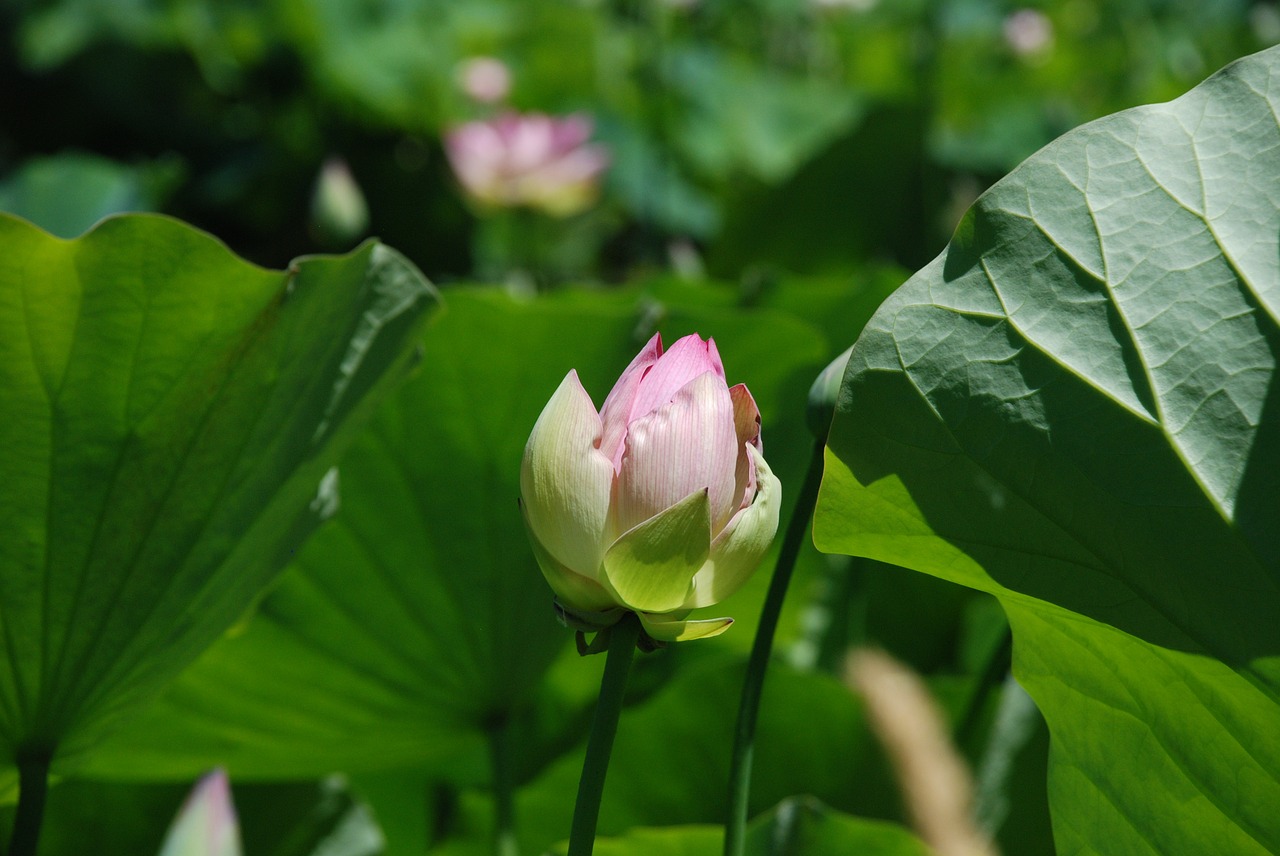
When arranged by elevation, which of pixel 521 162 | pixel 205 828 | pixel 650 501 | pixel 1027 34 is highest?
pixel 650 501

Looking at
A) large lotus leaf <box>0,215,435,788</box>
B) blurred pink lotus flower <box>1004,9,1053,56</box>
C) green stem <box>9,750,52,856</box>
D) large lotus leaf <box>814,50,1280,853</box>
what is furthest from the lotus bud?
blurred pink lotus flower <box>1004,9,1053,56</box>

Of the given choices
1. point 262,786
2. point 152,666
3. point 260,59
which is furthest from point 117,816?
point 260,59

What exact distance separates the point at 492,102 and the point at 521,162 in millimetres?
392

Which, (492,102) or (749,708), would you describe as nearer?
(749,708)

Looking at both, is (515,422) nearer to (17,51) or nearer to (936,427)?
(936,427)

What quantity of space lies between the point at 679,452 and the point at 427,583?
13.7 inches

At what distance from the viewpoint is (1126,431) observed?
377 millimetres

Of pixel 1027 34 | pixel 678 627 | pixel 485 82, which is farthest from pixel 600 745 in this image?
pixel 1027 34

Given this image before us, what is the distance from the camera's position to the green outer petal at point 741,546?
1.10 feet

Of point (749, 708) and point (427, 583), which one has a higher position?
point (749, 708)

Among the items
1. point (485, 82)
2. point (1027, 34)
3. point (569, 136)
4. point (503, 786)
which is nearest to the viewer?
point (503, 786)

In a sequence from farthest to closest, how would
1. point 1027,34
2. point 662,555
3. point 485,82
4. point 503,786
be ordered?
point 1027,34 < point 485,82 < point 503,786 < point 662,555

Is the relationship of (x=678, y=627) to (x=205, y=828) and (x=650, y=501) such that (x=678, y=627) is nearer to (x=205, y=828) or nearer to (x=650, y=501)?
(x=650, y=501)

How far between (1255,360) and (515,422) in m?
→ 0.38
